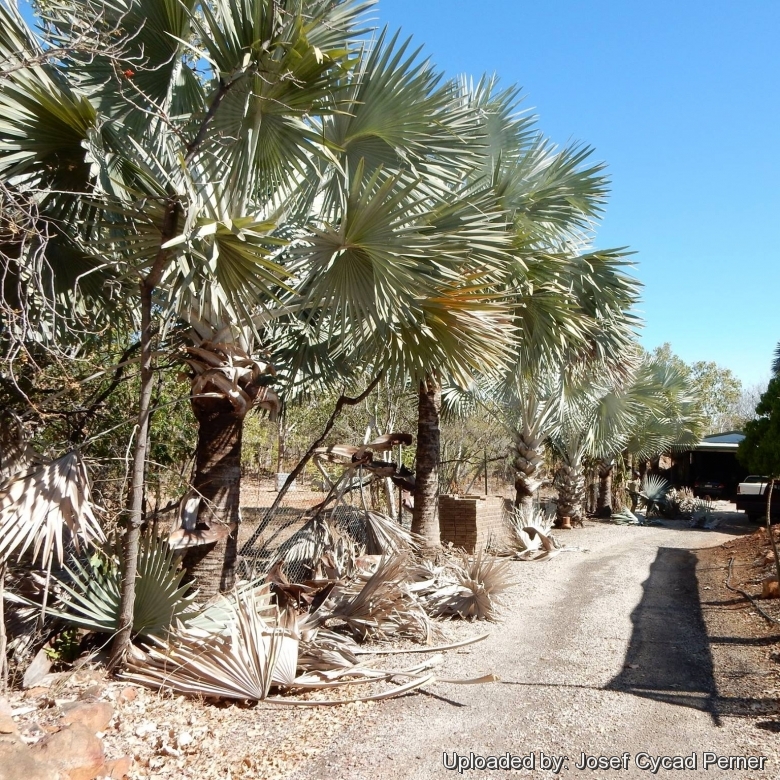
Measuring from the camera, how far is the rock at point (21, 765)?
3053mm

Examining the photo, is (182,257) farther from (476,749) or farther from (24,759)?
(476,749)

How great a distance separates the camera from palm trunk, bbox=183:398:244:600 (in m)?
5.91

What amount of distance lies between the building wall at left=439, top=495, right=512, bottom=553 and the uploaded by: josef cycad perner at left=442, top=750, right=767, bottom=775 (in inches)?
281

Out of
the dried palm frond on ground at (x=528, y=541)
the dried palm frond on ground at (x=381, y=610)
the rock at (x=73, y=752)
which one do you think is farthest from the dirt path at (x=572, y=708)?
the dried palm frond on ground at (x=528, y=541)

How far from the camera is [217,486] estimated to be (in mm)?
6055

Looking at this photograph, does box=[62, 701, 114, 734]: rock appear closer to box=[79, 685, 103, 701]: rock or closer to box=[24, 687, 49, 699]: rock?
box=[79, 685, 103, 701]: rock

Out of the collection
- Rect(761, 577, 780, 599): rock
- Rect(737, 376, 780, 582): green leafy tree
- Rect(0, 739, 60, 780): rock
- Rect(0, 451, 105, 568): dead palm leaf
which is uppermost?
Rect(737, 376, 780, 582): green leafy tree

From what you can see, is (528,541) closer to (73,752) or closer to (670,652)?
(670,652)

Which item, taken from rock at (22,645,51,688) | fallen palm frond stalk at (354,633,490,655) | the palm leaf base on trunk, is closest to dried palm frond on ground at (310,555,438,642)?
fallen palm frond stalk at (354,633,490,655)

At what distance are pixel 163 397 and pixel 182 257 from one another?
4525 millimetres

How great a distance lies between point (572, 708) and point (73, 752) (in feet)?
9.48

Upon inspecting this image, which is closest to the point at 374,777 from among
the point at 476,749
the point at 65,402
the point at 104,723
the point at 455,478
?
the point at 476,749

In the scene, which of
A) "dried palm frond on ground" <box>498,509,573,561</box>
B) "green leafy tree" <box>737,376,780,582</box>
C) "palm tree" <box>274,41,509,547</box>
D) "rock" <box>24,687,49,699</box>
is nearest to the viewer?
"rock" <box>24,687,49,699</box>

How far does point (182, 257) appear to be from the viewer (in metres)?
4.43
